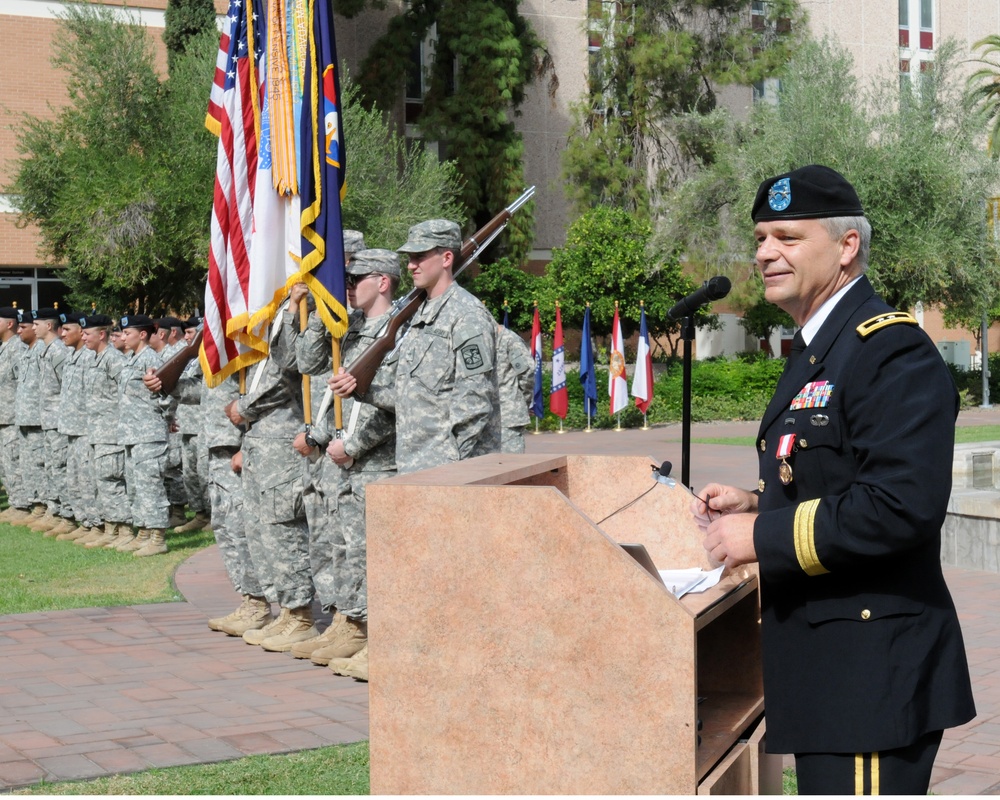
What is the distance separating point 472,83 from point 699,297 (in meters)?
28.9

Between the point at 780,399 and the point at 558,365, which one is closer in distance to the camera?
the point at 780,399

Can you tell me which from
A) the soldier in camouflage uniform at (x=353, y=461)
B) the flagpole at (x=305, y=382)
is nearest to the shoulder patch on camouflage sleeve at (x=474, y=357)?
the soldier in camouflage uniform at (x=353, y=461)

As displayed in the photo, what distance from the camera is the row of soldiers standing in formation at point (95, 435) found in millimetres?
12125

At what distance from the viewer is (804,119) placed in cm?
3108

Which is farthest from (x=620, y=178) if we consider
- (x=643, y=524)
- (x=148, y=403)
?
(x=643, y=524)

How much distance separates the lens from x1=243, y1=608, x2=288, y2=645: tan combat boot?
25.1ft

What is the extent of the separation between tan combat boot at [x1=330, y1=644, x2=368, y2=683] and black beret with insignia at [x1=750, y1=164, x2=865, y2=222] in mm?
4543

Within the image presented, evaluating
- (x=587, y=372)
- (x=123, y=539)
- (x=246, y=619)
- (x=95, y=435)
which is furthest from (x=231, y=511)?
(x=587, y=372)

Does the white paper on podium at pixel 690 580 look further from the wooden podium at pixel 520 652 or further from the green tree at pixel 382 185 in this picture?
the green tree at pixel 382 185

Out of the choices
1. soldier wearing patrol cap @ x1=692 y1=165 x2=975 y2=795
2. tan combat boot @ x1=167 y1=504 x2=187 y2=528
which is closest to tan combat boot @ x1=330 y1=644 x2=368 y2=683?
soldier wearing patrol cap @ x1=692 y1=165 x2=975 y2=795

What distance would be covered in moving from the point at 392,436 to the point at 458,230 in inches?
49.2

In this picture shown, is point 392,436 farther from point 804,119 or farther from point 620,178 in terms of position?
point 620,178

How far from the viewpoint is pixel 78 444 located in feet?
43.1

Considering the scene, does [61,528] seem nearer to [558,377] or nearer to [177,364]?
[177,364]
